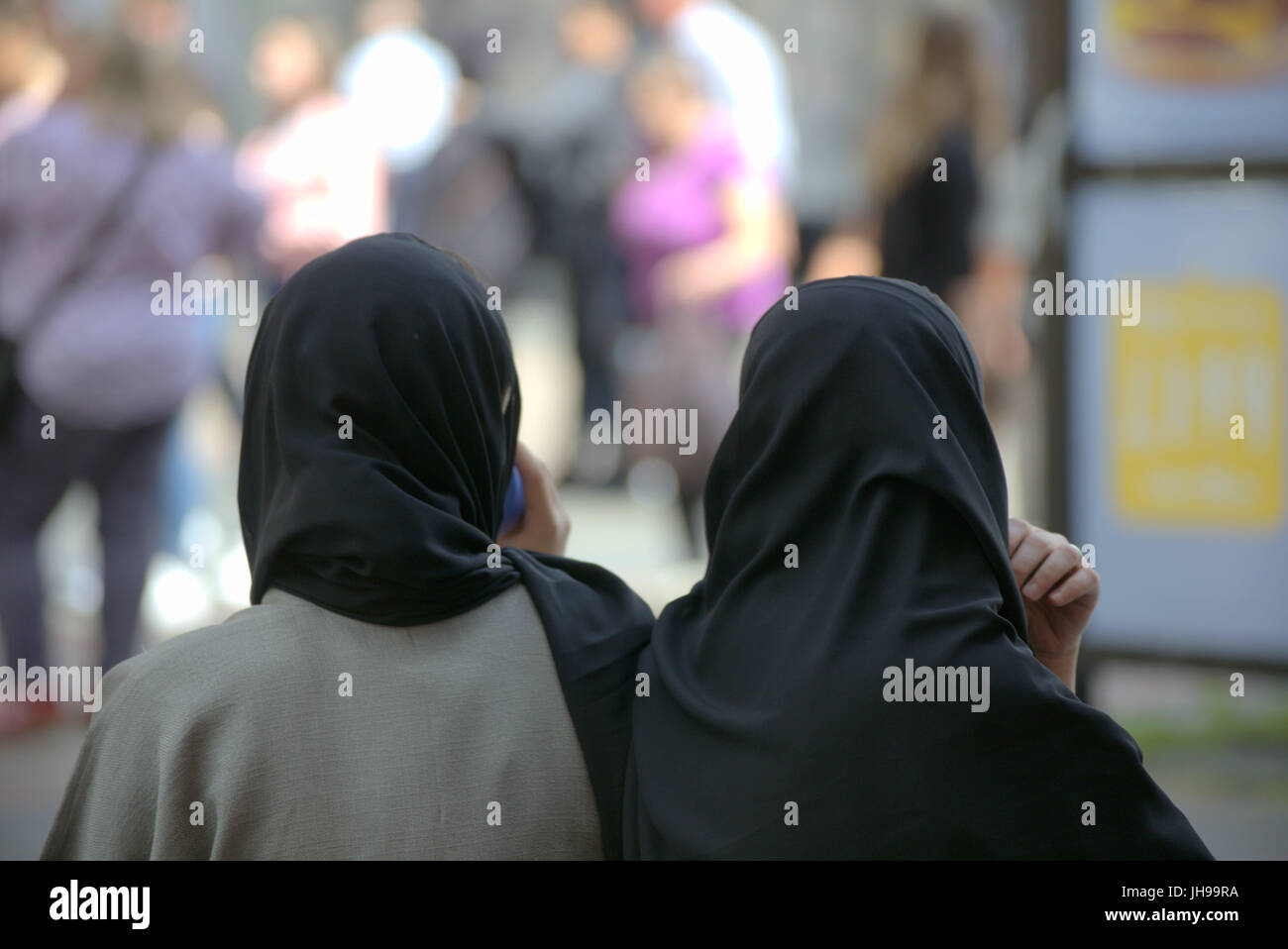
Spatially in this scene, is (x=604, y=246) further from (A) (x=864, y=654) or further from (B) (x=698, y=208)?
(A) (x=864, y=654)

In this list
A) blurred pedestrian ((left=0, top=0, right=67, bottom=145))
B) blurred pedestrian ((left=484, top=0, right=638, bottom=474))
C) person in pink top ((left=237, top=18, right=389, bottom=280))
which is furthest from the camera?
blurred pedestrian ((left=484, top=0, right=638, bottom=474))

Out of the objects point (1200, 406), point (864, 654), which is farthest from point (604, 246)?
point (864, 654)

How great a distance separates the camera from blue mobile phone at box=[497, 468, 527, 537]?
233 centimetres

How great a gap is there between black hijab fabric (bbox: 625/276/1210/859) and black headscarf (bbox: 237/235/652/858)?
3.3 inches

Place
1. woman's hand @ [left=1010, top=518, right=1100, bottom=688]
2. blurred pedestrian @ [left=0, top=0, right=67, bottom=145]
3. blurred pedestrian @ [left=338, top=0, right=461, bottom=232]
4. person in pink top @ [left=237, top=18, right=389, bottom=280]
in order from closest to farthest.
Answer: woman's hand @ [left=1010, top=518, right=1100, bottom=688] < blurred pedestrian @ [left=0, top=0, right=67, bottom=145] < person in pink top @ [left=237, top=18, right=389, bottom=280] < blurred pedestrian @ [left=338, top=0, right=461, bottom=232]

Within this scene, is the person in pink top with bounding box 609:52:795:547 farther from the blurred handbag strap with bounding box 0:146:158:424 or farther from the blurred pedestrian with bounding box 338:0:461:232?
the blurred handbag strap with bounding box 0:146:158:424

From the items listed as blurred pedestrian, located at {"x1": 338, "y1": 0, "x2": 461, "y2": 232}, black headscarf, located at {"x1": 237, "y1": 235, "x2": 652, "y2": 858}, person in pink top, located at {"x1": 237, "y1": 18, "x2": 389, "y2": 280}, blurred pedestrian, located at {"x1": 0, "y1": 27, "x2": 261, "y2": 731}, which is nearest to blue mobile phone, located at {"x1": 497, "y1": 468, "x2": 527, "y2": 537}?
black headscarf, located at {"x1": 237, "y1": 235, "x2": 652, "y2": 858}

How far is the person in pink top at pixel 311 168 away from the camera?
5.64m

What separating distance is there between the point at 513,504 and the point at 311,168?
3.68 m

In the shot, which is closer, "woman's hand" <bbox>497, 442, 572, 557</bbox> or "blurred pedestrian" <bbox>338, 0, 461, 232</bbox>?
"woman's hand" <bbox>497, 442, 572, 557</bbox>

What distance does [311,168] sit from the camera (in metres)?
5.69

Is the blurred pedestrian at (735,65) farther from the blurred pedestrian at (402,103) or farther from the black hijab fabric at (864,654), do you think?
the black hijab fabric at (864,654)

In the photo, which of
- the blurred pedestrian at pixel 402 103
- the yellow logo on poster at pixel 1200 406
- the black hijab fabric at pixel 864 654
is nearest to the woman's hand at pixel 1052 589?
the black hijab fabric at pixel 864 654
